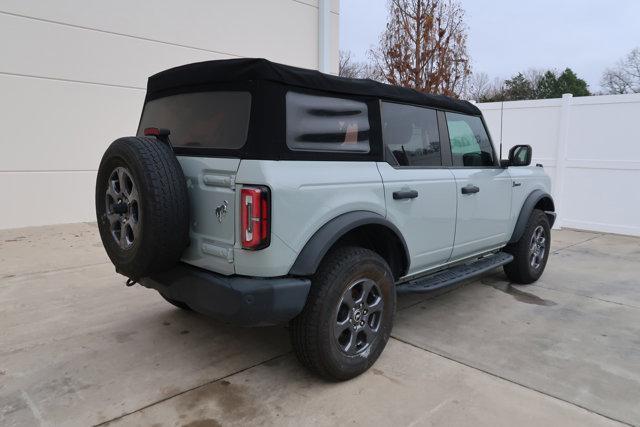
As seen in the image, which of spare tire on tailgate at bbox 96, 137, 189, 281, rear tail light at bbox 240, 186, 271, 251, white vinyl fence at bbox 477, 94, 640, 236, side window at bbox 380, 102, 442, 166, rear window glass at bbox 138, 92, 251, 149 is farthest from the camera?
white vinyl fence at bbox 477, 94, 640, 236

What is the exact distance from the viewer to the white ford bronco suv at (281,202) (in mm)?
2555

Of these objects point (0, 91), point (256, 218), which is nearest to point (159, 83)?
point (256, 218)

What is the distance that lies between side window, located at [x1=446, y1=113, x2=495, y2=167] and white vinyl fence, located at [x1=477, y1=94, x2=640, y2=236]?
4.92 meters

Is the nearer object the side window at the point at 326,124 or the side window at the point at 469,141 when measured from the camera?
the side window at the point at 326,124

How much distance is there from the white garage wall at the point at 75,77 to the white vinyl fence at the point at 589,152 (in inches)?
251

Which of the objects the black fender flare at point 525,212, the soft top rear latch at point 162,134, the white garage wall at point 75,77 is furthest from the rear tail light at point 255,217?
the white garage wall at point 75,77

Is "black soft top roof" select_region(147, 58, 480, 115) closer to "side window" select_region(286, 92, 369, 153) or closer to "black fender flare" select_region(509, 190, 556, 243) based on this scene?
"side window" select_region(286, 92, 369, 153)

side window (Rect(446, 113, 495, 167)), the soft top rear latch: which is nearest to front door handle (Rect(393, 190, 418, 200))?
side window (Rect(446, 113, 495, 167))

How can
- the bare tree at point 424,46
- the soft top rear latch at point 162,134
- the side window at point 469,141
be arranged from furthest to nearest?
1. the bare tree at point 424,46
2. the side window at point 469,141
3. the soft top rear latch at point 162,134

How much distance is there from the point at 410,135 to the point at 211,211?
1.71 m

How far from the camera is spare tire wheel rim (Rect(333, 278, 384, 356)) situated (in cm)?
293

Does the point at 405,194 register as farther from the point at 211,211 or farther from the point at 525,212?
the point at 525,212

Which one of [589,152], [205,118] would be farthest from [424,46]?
[205,118]

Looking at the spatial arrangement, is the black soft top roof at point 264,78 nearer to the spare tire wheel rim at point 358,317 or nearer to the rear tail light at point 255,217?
the rear tail light at point 255,217
